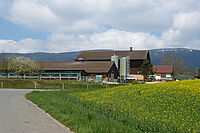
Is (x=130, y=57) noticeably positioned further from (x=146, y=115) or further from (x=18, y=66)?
(x=146, y=115)

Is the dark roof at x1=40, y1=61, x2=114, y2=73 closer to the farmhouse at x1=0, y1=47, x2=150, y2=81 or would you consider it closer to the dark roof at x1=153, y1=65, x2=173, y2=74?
the farmhouse at x1=0, y1=47, x2=150, y2=81

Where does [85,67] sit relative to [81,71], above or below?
above

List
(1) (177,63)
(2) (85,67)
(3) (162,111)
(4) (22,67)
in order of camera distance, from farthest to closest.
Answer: (1) (177,63) → (2) (85,67) → (4) (22,67) → (3) (162,111)

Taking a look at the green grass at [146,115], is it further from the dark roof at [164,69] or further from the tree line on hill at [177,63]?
the tree line on hill at [177,63]

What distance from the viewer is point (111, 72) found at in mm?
→ 70000

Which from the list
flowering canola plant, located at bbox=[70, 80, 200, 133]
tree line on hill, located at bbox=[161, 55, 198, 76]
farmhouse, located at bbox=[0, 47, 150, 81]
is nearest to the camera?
flowering canola plant, located at bbox=[70, 80, 200, 133]

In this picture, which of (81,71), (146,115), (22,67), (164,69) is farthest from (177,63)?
(146,115)

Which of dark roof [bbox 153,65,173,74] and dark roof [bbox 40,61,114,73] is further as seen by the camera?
dark roof [bbox 153,65,173,74]

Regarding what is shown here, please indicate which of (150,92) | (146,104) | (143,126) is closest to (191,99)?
(146,104)

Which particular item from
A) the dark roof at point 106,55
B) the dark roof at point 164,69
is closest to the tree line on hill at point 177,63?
the dark roof at point 164,69

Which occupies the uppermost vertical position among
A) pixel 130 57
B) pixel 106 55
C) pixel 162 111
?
pixel 106 55

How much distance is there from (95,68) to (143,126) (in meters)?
59.0

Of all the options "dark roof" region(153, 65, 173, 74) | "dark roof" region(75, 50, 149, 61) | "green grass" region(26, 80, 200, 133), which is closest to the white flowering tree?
"dark roof" region(75, 50, 149, 61)

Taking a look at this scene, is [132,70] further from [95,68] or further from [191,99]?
[191,99]
